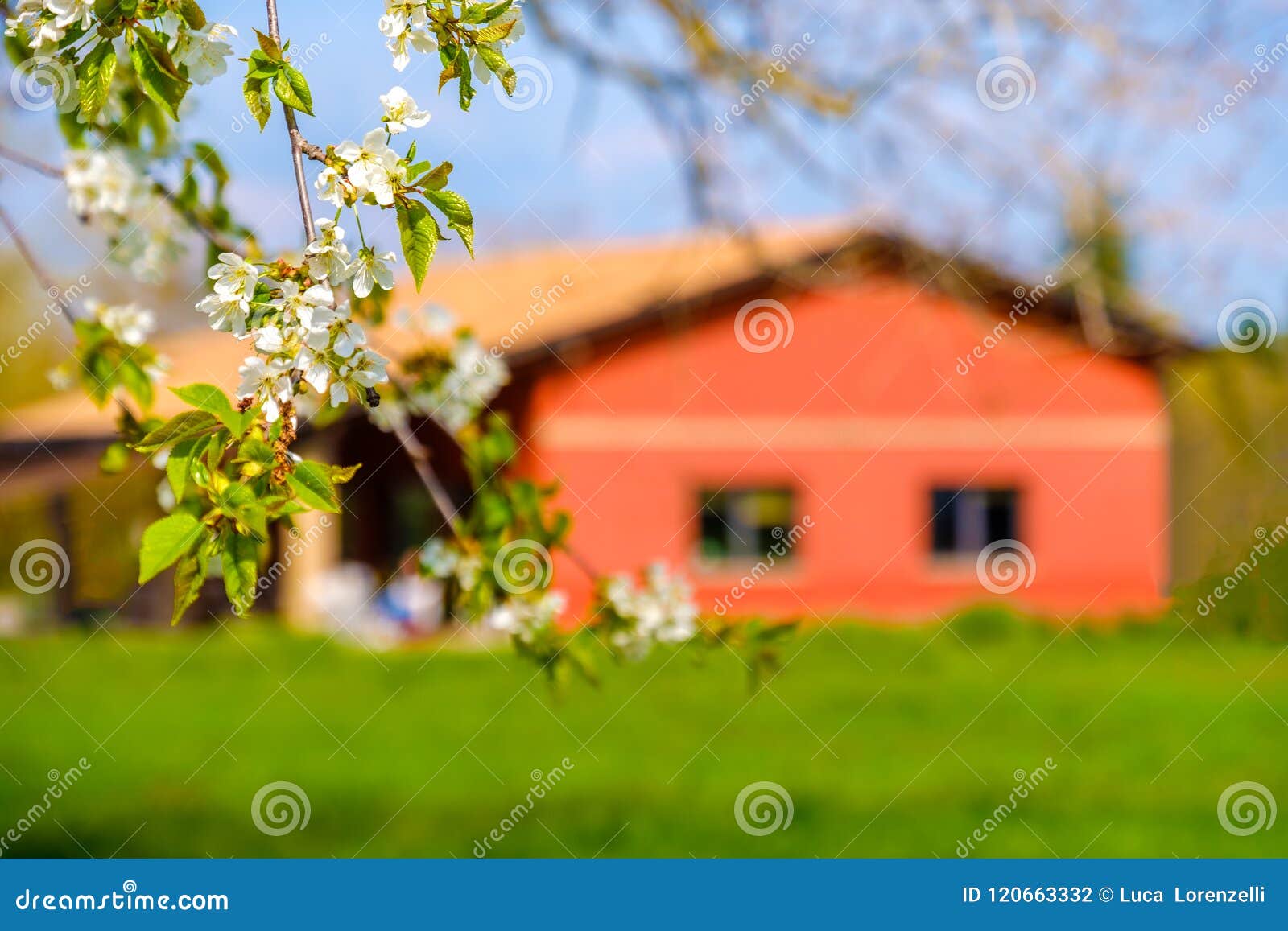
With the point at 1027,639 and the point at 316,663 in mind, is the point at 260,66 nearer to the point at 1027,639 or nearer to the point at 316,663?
the point at 316,663

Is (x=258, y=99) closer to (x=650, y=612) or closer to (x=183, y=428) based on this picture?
(x=183, y=428)

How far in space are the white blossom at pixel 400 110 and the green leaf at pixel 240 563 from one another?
1.85ft

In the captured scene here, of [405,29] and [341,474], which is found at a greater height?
[405,29]

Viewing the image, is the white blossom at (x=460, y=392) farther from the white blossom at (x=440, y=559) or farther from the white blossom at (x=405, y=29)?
the white blossom at (x=405, y=29)

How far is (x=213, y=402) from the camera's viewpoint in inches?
60.2

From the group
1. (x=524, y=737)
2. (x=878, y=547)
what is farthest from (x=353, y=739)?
(x=878, y=547)

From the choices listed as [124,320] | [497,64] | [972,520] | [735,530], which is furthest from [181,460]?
[972,520]

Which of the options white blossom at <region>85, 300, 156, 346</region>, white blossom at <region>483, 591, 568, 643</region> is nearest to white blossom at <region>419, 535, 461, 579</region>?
white blossom at <region>483, 591, 568, 643</region>

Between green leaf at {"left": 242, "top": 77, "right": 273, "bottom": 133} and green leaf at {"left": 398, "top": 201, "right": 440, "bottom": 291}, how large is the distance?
214 millimetres

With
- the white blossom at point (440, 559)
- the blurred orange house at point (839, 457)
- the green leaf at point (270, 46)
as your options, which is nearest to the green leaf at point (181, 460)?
the green leaf at point (270, 46)

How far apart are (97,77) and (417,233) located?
49cm

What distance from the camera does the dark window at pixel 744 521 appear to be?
15305 millimetres

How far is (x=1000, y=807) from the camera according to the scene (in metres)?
6.64

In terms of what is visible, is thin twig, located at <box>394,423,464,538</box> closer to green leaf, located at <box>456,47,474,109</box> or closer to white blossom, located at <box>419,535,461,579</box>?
white blossom, located at <box>419,535,461,579</box>
